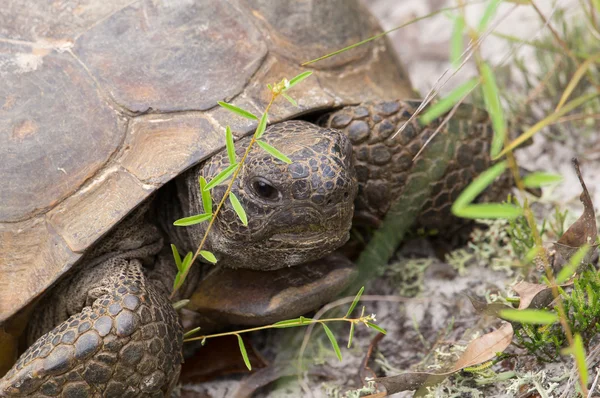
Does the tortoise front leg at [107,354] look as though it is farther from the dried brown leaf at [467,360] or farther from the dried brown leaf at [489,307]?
the dried brown leaf at [489,307]

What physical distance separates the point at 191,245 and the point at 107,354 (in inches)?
25.5

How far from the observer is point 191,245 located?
299 centimetres

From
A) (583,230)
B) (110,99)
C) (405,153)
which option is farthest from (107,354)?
(583,230)

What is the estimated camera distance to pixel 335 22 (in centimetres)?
345

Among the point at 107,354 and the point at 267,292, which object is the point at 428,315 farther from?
the point at 107,354

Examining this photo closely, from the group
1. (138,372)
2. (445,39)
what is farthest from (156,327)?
(445,39)

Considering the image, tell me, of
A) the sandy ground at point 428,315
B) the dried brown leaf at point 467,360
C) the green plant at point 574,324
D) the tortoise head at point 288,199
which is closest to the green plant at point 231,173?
the tortoise head at point 288,199

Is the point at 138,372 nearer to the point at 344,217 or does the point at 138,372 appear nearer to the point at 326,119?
A: the point at 344,217

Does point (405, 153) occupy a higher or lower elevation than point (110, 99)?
lower

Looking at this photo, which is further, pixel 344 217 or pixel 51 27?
pixel 51 27

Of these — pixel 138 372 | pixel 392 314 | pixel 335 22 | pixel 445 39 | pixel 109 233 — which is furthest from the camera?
pixel 445 39

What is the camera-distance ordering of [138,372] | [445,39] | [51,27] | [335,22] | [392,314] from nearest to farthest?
[138,372], [51,27], [392,314], [335,22], [445,39]

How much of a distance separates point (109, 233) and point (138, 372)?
55cm

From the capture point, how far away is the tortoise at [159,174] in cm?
255
